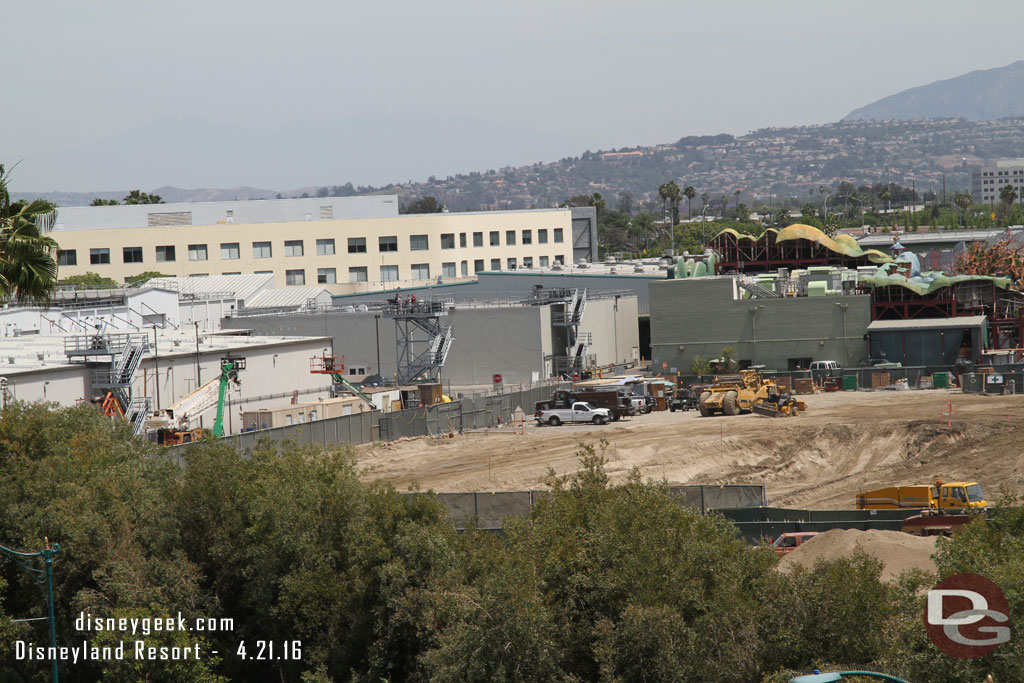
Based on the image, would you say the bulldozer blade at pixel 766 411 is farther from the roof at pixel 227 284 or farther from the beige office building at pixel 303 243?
the beige office building at pixel 303 243

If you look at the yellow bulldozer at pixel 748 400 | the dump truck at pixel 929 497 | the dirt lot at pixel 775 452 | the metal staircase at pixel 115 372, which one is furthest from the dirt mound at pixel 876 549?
the metal staircase at pixel 115 372

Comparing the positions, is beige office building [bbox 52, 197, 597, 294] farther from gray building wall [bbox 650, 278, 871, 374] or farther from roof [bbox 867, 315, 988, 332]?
roof [bbox 867, 315, 988, 332]

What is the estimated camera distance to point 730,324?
247ft

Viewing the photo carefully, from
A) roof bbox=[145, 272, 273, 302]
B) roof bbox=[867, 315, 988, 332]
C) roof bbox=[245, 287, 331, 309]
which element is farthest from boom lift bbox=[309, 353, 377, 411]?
roof bbox=[867, 315, 988, 332]

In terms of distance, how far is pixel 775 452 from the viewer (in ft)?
168

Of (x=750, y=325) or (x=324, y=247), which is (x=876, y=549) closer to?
(x=750, y=325)

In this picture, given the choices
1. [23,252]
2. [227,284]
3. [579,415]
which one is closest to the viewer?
[23,252]

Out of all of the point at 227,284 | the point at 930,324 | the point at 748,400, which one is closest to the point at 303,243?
the point at 227,284

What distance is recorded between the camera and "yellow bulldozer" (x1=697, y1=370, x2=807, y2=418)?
194ft

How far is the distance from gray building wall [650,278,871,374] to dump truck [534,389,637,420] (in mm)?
15501

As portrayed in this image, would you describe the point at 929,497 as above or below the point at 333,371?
below

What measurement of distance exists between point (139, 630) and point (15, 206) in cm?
880

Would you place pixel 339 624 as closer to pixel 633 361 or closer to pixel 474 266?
pixel 633 361

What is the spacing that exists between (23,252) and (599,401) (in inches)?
1699
